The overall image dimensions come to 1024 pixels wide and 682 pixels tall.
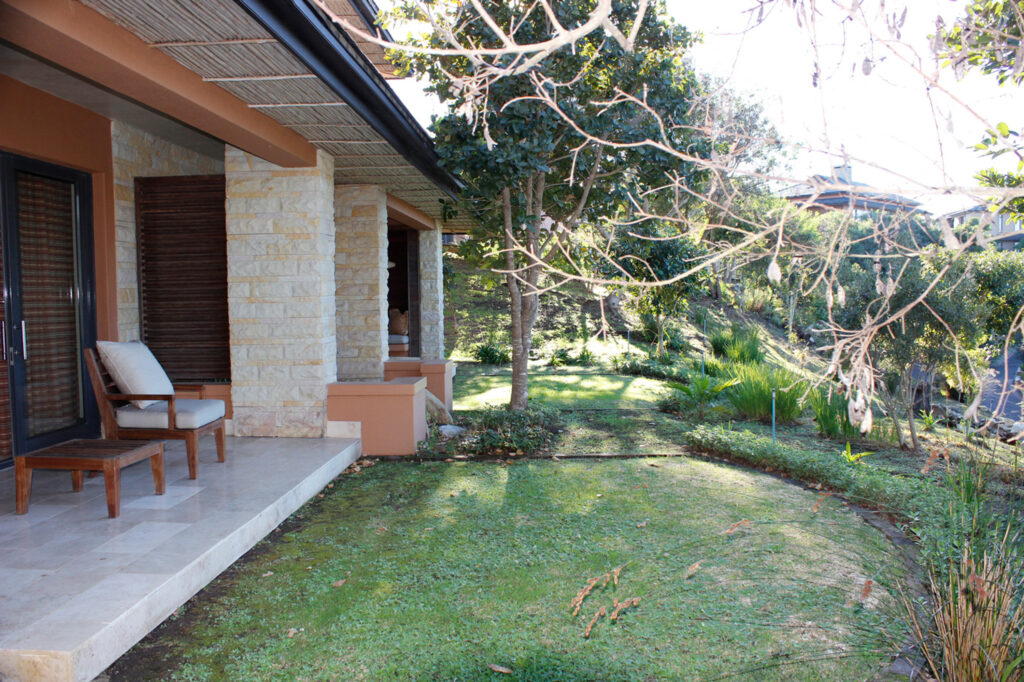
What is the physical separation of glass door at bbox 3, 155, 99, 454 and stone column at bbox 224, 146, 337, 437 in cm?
118

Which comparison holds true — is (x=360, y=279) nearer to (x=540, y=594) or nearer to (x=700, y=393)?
(x=700, y=393)

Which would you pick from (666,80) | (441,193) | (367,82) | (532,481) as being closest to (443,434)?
(532,481)

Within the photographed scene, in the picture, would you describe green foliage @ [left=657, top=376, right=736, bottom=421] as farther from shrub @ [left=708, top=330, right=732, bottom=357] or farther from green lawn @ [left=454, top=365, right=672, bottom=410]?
shrub @ [left=708, top=330, right=732, bottom=357]

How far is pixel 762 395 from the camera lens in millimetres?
8500

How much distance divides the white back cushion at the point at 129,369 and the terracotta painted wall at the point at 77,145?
4.55ft

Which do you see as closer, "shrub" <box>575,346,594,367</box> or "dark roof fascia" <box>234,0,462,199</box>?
"dark roof fascia" <box>234,0,462,199</box>

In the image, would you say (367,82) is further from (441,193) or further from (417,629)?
(441,193)

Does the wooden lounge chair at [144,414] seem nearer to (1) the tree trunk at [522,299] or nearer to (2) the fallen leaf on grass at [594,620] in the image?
(2) the fallen leaf on grass at [594,620]

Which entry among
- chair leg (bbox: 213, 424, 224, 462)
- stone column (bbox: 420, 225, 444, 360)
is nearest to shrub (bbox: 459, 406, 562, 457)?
chair leg (bbox: 213, 424, 224, 462)

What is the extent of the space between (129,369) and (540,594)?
3388mm

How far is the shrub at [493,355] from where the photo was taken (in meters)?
14.9

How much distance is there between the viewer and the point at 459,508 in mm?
4879

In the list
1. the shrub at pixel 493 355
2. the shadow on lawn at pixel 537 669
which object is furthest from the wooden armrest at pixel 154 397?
the shrub at pixel 493 355

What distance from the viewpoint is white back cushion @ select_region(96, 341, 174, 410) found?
4.89 metres
